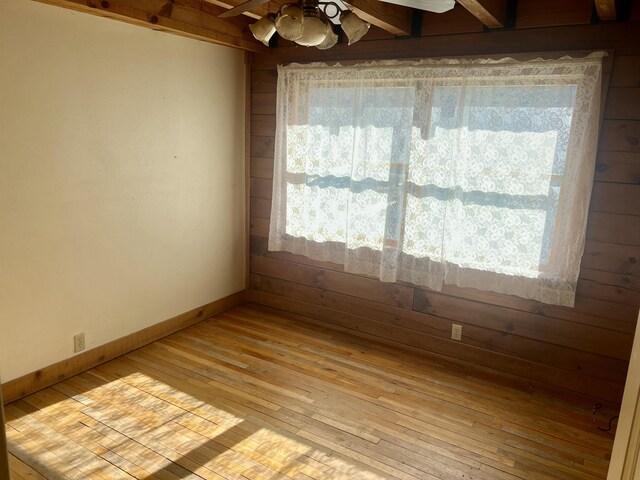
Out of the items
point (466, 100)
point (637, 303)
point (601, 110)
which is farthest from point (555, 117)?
point (637, 303)

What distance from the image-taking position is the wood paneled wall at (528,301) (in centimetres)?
267

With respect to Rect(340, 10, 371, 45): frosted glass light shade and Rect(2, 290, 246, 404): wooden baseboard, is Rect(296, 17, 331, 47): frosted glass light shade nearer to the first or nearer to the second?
Rect(340, 10, 371, 45): frosted glass light shade

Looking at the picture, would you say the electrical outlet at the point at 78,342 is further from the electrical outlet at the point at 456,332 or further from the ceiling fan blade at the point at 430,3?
the ceiling fan blade at the point at 430,3

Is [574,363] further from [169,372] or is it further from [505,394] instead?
[169,372]

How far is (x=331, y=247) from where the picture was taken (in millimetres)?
3711

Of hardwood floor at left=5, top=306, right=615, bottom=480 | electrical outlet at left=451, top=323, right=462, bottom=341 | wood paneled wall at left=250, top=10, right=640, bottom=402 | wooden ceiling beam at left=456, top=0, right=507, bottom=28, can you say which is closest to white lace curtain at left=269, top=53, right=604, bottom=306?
wood paneled wall at left=250, top=10, right=640, bottom=402

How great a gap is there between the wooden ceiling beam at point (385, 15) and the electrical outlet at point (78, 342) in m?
2.49

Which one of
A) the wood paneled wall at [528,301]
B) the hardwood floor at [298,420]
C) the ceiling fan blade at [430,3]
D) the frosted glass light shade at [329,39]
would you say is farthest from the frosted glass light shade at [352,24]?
the hardwood floor at [298,420]

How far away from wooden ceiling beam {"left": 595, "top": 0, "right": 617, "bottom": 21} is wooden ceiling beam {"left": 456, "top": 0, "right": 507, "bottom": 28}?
1.65 feet

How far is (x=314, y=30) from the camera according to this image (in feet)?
5.95

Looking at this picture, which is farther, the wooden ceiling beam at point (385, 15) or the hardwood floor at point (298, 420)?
the wooden ceiling beam at point (385, 15)

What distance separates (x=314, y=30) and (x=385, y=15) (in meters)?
1.21

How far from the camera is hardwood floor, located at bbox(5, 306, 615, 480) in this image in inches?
91.6

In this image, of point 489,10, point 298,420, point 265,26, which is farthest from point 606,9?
point 298,420
